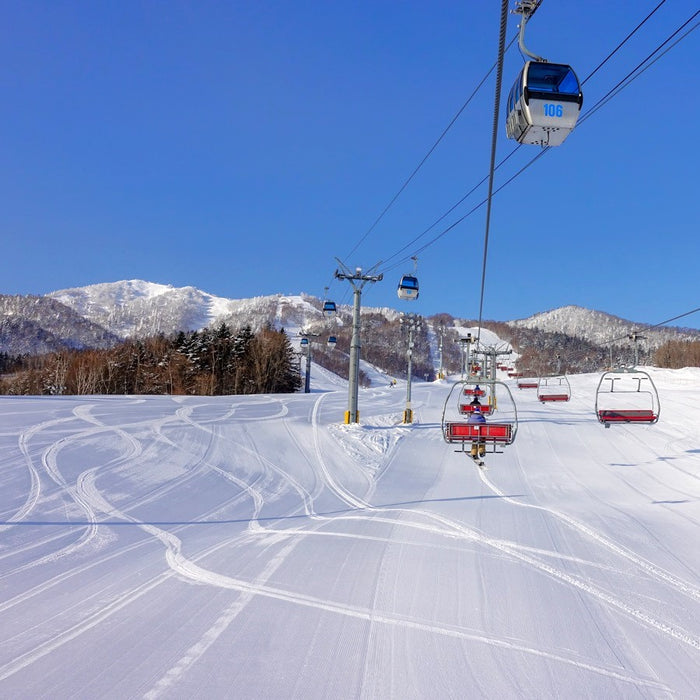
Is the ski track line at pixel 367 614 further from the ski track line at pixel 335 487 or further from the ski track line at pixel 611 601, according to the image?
the ski track line at pixel 335 487

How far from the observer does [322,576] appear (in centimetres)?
675

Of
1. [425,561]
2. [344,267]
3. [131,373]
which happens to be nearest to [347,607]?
[425,561]

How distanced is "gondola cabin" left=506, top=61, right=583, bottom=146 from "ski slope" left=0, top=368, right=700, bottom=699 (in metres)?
4.93

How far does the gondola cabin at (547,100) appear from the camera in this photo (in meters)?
4.88

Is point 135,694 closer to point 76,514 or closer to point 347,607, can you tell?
point 347,607

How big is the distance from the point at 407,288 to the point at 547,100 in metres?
14.9

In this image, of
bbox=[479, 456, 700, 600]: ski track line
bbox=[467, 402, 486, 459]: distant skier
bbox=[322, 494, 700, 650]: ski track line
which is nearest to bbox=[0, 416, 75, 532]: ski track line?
bbox=[322, 494, 700, 650]: ski track line

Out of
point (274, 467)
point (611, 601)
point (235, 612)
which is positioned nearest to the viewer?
point (235, 612)

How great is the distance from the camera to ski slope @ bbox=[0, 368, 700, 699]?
4312mm

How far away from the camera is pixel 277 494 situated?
1292 cm

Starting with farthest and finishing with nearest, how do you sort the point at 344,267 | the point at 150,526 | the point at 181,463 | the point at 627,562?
1. the point at 344,267
2. the point at 181,463
3. the point at 150,526
4. the point at 627,562

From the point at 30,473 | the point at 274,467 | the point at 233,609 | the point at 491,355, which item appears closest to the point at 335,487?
the point at 274,467

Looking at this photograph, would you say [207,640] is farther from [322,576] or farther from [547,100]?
[547,100]

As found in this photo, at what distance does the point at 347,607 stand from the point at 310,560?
1747mm
